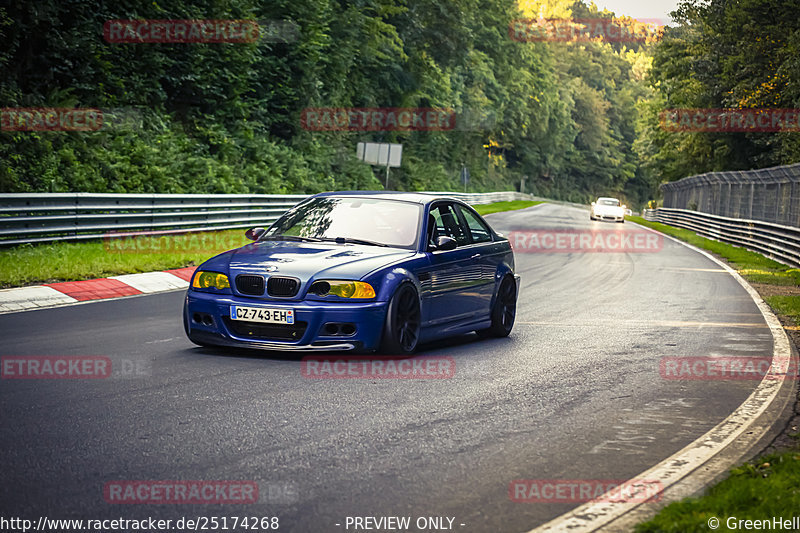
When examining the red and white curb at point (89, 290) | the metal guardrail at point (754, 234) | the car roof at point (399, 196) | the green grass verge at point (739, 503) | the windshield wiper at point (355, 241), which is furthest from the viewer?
the metal guardrail at point (754, 234)

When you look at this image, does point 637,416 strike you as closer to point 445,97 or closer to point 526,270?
point 526,270

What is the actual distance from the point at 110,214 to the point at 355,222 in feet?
32.4

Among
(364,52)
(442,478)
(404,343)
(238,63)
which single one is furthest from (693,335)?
(364,52)

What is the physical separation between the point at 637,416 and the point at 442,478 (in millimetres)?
2309

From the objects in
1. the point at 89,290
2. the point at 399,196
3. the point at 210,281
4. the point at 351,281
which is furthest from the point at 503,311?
the point at 89,290

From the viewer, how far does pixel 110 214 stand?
1847cm

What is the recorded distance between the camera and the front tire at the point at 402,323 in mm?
8703

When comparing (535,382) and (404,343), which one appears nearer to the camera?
(535,382)

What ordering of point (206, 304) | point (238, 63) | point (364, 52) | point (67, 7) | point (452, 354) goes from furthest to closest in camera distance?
point (364, 52), point (238, 63), point (67, 7), point (452, 354), point (206, 304)

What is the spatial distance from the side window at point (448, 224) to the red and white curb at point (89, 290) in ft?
17.2

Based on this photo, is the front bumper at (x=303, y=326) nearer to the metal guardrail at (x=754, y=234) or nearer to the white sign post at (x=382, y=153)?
the metal guardrail at (x=754, y=234)

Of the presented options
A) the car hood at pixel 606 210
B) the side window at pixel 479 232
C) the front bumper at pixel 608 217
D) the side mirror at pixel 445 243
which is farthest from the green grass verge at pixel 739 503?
the car hood at pixel 606 210

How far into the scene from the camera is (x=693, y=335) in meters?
11.5

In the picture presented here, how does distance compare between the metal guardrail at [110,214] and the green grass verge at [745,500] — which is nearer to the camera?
the green grass verge at [745,500]
